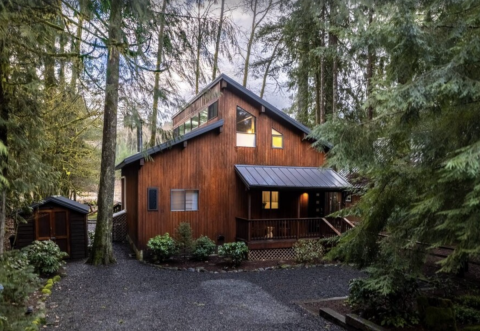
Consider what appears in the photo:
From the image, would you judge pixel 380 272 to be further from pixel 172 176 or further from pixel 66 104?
pixel 66 104

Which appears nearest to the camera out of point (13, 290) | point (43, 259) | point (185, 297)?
point (13, 290)

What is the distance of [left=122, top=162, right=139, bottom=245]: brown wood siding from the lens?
447 inches

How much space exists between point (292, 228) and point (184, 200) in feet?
13.9

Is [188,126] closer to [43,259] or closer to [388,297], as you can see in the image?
[43,259]

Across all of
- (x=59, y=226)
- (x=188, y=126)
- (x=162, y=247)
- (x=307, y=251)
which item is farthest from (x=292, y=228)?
(x=59, y=226)

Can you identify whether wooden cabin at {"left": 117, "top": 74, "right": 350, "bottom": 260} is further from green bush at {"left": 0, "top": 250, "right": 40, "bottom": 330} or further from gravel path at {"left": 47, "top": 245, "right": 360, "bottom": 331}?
green bush at {"left": 0, "top": 250, "right": 40, "bottom": 330}

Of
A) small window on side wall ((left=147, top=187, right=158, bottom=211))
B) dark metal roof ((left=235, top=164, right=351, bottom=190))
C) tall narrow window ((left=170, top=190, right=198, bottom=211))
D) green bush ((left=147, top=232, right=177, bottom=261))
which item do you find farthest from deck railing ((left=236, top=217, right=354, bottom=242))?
small window on side wall ((left=147, top=187, right=158, bottom=211))

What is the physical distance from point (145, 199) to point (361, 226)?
7533mm

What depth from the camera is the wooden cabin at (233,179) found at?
430 inches

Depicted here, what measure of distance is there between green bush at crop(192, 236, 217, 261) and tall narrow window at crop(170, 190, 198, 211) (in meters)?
1.37

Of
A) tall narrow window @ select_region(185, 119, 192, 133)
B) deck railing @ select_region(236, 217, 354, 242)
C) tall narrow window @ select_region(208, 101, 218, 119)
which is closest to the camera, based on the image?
deck railing @ select_region(236, 217, 354, 242)

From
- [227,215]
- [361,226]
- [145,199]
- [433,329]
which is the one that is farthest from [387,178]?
[145,199]

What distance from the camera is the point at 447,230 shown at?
4500 mm

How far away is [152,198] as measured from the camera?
10.9m
